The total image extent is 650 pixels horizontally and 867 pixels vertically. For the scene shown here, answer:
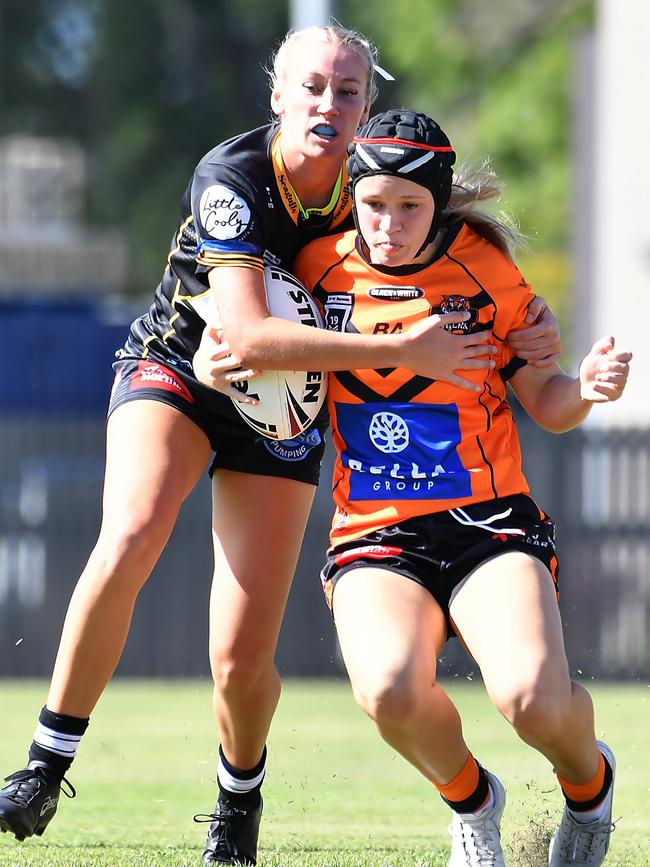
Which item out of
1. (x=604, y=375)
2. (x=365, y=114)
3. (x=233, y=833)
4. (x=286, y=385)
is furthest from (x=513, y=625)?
(x=365, y=114)

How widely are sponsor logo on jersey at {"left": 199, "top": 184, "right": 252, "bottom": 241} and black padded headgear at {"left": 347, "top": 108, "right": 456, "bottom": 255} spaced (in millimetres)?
331

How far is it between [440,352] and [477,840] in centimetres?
137

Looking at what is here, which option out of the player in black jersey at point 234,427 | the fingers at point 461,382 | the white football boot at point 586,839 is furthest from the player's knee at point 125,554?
the white football boot at point 586,839

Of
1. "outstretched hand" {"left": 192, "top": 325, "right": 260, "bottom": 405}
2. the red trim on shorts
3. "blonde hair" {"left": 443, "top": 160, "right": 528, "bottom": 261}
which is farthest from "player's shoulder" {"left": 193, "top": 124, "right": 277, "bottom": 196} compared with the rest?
the red trim on shorts

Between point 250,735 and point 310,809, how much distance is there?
54.2 inches

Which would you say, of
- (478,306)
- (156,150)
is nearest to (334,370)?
(478,306)

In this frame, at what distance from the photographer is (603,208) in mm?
16062

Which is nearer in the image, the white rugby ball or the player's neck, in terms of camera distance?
the white rugby ball

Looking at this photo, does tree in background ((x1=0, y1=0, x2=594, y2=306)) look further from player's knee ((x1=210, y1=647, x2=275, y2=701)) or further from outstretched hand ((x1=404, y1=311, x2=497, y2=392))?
outstretched hand ((x1=404, y1=311, x2=497, y2=392))

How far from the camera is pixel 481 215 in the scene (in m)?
4.77

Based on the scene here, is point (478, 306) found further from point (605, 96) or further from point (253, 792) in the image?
point (605, 96)

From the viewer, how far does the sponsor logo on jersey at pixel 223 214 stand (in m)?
4.68

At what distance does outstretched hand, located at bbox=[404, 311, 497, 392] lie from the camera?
14.7 ft

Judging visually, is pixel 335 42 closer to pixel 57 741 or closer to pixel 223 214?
pixel 223 214
